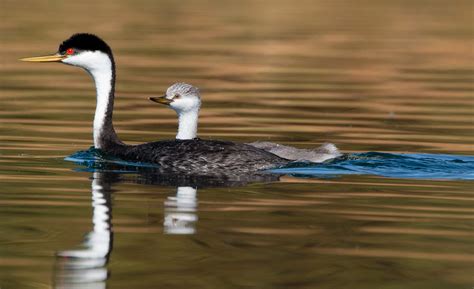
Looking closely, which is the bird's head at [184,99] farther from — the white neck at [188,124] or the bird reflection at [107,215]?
the bird reflection at [107,215]

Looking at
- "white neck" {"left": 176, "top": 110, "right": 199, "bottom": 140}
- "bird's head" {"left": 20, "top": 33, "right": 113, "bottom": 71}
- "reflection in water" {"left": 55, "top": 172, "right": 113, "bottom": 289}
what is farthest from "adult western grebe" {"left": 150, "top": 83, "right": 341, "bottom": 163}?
"reflection in water" {"left": 55, "top": 172, "right": 113, "bottom": 289}

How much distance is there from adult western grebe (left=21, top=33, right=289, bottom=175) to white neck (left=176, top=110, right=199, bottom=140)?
0.72m

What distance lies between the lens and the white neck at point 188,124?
1666 centimetres

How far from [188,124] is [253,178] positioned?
6.77ft

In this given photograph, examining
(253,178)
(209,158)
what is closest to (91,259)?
(253,178)

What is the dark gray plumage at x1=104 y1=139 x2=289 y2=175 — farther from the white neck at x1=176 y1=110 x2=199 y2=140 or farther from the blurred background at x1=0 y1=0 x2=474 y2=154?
the blurred background at x1=0 y1=0 x2=474 y2=154

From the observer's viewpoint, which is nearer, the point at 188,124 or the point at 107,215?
the point at 107,215

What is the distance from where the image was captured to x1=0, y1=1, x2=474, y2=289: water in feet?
34.0

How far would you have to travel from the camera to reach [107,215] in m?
12.3

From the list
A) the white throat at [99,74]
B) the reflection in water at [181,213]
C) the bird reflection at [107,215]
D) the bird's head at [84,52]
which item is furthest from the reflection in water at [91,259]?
the bird's head at [84,52]

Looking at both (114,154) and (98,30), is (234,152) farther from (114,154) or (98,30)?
(98,30)

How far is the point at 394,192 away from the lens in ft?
45.6

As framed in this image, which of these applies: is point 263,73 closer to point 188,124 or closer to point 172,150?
point 188,124

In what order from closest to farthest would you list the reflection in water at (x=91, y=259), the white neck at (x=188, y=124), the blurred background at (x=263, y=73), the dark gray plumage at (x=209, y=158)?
1. the reflection in water at (x=91, y=259)
2. the dark gray plumage at (x=209, y=158)
3. the white neck at (x=188, y=124)
4. the blurred background at (x=263, y=73)
